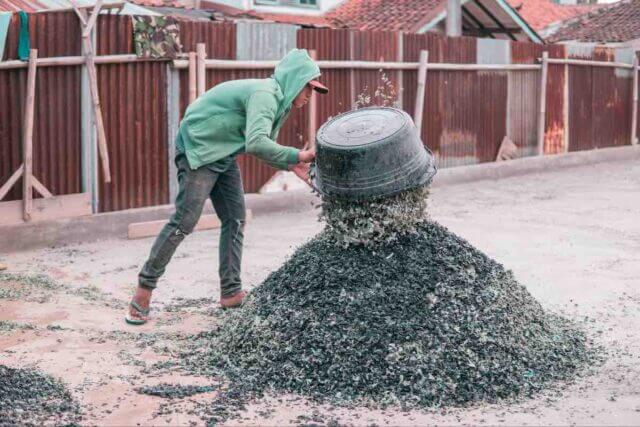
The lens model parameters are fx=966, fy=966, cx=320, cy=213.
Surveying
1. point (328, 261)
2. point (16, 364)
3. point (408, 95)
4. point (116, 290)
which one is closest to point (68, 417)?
point (16, 364)

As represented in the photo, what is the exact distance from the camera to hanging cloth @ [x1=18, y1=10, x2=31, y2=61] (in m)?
9.09

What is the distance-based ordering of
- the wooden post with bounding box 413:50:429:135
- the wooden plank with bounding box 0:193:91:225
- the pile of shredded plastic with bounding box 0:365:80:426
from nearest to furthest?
the pile of shredded plastic with bounding box 0:365:80:426, the wooden plank with bounding box 0:193:91:225, the wooden post with bounding box 413:50:429:135

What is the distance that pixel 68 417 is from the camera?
15.8 feet

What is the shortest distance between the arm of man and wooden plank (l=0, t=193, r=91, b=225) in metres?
3.98

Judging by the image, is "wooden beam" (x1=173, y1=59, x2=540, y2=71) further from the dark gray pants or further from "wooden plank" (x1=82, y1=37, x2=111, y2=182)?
the dark gray pants

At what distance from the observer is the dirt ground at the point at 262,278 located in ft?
16.3

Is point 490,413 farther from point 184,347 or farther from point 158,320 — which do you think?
point 158,320

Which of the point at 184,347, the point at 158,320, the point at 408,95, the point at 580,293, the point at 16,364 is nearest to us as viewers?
the point at 16,364

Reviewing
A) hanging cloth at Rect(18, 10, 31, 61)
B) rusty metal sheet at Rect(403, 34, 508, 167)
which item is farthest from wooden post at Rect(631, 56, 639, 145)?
hanging cloth at Rect(18, 10, 31, 61)

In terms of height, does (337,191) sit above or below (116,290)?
above

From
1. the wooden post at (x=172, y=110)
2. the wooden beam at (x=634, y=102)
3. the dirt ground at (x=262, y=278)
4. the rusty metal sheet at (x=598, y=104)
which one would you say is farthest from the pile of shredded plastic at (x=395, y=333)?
the wooden beam at (x=634, y=102)

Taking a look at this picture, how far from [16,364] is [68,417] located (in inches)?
41.1

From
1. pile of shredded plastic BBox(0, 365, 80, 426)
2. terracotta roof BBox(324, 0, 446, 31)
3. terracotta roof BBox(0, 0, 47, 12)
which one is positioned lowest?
pile of shredded plastic BBox(0, 365, 80, 426)

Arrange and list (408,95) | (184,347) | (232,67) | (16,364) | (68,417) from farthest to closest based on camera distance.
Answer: (408,95)
(232,67)
(184,347)
(16,364)
(68,417)
